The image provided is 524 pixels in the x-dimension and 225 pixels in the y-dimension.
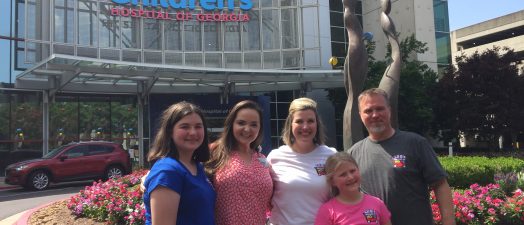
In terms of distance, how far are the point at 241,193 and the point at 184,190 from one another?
50cm

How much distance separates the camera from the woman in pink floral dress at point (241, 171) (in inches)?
115

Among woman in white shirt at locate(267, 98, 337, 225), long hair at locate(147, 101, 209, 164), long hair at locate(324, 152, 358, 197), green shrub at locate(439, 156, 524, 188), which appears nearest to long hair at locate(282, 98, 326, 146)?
woman in white shirt at locate(267, 98, 337, 225)

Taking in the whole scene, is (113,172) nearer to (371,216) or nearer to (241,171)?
(241,171)

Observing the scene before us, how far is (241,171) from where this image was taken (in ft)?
9.89

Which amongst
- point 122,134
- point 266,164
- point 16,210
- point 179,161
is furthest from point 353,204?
point 122,134

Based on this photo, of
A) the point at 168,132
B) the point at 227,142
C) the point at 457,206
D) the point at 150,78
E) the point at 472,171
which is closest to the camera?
the point at 168,132

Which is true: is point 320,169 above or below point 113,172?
above

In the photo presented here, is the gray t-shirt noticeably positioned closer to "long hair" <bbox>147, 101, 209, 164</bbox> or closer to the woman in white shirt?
the woman in white shirt

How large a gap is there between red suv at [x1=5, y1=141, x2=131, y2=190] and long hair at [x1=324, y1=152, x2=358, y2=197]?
46.9 feet

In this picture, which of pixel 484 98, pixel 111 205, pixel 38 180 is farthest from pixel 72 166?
pixel 484 98

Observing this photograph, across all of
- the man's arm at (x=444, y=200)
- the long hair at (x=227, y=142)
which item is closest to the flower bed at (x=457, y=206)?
the man's arm at (x=444, y=200)

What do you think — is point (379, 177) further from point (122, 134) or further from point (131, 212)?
point (122, 134)

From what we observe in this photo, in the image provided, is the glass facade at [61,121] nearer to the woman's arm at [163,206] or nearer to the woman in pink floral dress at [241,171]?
the woman in pink floral dress at [241,171]

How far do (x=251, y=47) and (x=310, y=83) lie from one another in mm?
4878
